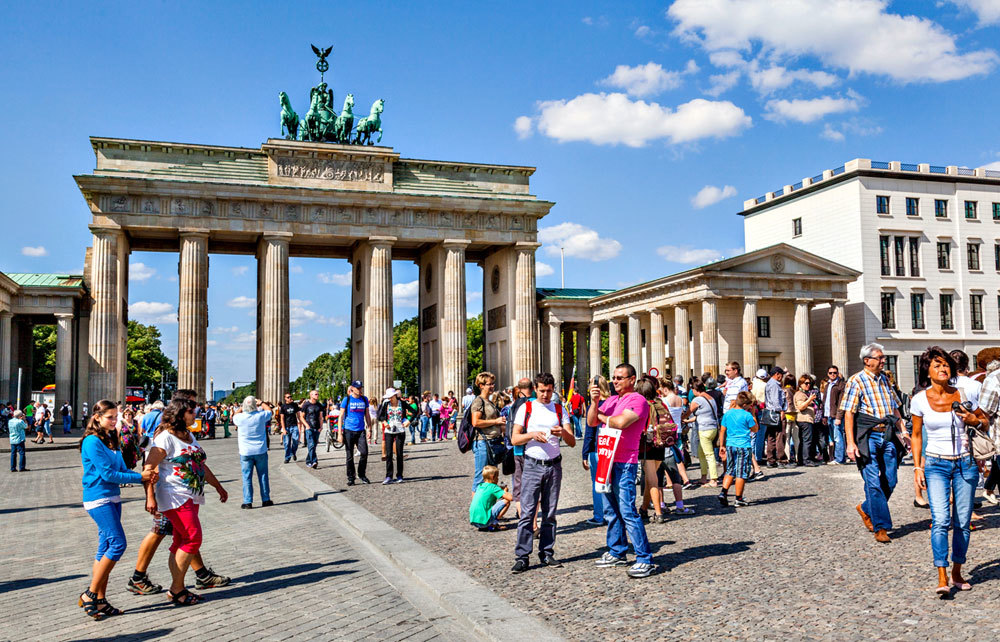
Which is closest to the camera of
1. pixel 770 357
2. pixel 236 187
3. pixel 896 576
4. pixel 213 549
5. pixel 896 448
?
pixel 896 576

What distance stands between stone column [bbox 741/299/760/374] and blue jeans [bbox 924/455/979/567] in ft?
139

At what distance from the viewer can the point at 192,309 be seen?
47688 mm

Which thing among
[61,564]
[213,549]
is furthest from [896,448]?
[61,564]

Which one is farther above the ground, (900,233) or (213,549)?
(900,233)

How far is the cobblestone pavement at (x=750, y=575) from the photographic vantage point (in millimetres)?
6113

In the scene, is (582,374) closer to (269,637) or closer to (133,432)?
(133,432)

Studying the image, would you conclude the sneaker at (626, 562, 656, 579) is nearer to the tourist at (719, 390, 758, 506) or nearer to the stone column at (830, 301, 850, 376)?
the tourist at (719, 390, 758, 506)

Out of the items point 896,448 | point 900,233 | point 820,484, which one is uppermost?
point 900,233

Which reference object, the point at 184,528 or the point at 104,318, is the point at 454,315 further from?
the point at 184,528

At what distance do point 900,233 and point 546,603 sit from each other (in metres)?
55.7

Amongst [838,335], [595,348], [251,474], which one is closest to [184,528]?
[251,474]

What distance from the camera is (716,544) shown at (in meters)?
9.30

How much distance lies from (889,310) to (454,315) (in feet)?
93.2

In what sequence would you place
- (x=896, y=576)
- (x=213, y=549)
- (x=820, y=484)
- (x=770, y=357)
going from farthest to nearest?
(x=770, y=357) → (x=820, y=484) → (x=213, y=549) → (x=896, y=576)
